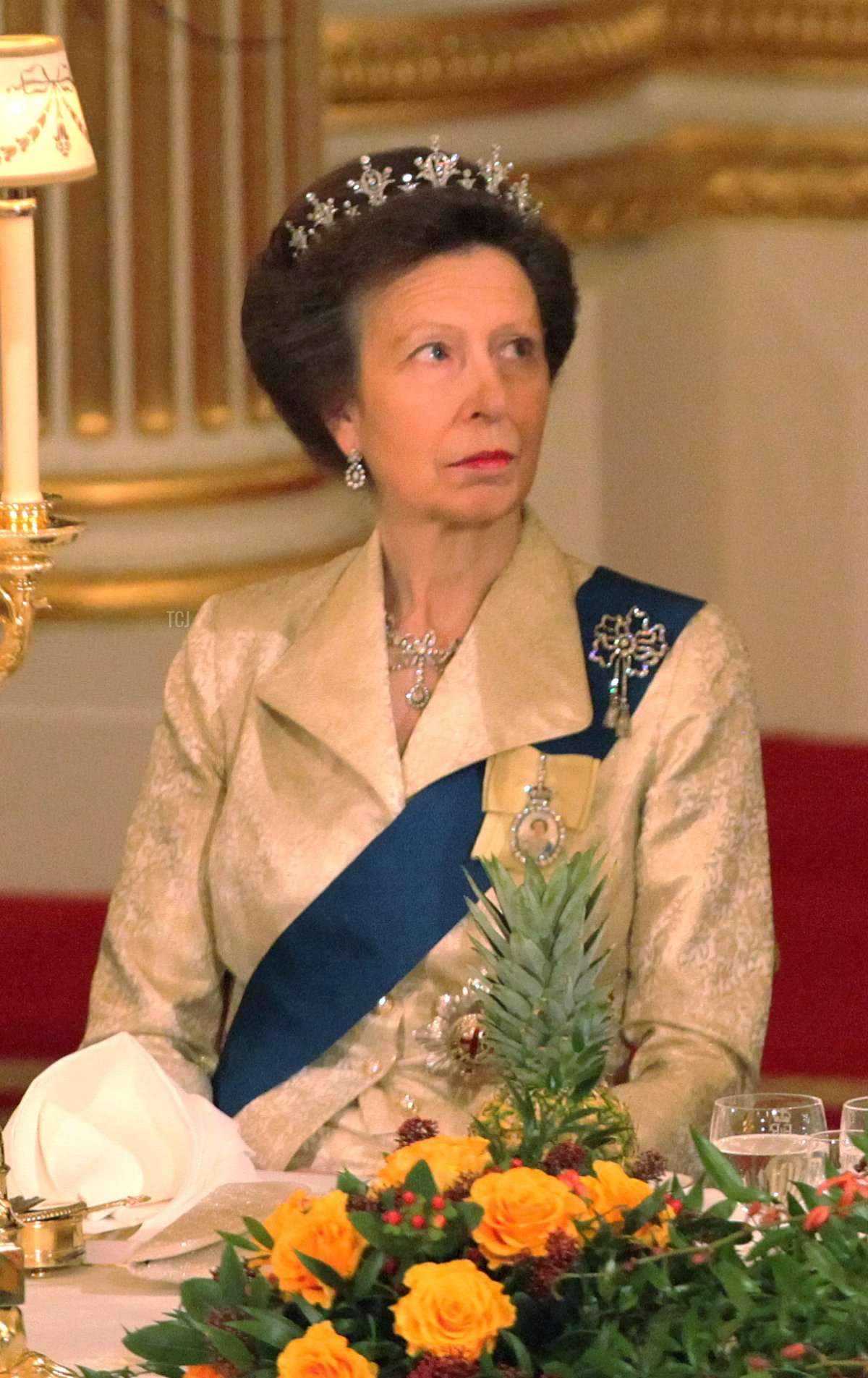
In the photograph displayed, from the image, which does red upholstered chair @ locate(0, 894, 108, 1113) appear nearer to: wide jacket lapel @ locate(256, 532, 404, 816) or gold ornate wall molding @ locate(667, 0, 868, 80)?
wide jacket lapel @ locate(256, 532, 404, 816)

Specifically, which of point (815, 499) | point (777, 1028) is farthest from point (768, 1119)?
point (815, 499)

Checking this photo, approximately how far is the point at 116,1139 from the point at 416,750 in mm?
569

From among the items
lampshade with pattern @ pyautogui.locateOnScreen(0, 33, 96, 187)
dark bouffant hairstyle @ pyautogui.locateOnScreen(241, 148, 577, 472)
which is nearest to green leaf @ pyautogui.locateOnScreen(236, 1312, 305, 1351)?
lampshade with pattern @ pyautogui.locateOnScreen(0, 33, 96, 187)

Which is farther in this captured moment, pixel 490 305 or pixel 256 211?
pixel 256 211

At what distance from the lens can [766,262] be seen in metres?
4.20

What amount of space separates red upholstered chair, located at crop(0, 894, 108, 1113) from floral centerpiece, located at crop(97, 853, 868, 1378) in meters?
2.36

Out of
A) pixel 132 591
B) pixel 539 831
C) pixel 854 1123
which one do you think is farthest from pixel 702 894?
pixel 132 591

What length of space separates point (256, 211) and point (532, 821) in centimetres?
178

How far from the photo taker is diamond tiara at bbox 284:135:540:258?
2.19 metres

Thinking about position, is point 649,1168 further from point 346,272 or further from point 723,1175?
A: point 346,272

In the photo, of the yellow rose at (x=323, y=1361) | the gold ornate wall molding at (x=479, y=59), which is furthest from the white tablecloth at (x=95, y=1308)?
the gold ornate wall molding at (x=479, y=59)

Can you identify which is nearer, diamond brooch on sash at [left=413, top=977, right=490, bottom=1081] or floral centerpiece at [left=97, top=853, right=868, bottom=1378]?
floral centerpiece at [left=97, top=853, right=868, bottom=1378]

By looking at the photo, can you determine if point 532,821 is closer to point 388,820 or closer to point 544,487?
point 388,820

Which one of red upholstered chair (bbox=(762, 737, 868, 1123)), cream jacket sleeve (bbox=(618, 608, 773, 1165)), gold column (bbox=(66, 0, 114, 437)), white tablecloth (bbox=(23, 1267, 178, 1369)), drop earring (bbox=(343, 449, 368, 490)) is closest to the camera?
white tablecloth (bbox=(23, 1267, 178, 1369))
